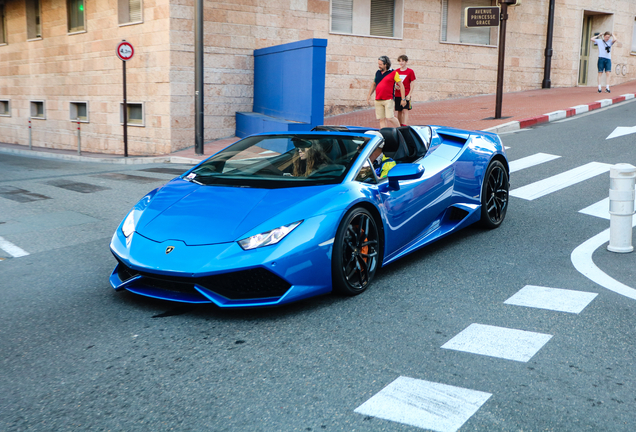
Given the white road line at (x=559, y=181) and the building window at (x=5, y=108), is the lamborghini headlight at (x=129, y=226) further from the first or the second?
the building window at (x=5, y=108)

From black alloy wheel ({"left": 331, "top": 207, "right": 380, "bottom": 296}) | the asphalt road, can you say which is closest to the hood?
black alloy wheel ({"left": 331, "top": 207, "right": 380, "bottom": 296})

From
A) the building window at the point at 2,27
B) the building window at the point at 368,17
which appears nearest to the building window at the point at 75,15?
the building window at the point at 2,27

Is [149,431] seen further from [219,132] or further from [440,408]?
[219,132]

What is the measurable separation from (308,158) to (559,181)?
541cm

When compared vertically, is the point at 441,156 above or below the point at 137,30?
below

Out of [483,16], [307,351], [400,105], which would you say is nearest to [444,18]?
[483,16]

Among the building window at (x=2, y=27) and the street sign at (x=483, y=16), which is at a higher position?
the building window at (x=2, y=27)

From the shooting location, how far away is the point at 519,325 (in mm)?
3869

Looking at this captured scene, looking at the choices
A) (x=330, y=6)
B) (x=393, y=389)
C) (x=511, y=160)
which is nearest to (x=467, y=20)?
(x=330, y=6)

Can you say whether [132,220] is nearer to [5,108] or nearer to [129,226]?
[129,226]

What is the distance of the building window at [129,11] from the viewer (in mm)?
17750

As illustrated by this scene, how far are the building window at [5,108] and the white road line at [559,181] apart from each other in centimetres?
2289

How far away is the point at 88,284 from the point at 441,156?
3.14 metres

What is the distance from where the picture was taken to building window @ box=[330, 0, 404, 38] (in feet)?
64.2
